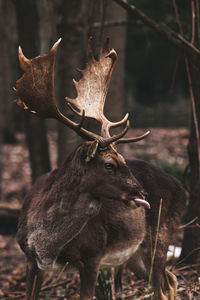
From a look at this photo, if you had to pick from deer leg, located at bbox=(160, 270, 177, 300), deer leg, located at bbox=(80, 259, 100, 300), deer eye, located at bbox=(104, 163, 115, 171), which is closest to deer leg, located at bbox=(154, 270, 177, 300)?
deer leg, located at bbox=(160, 270, 177, 300)

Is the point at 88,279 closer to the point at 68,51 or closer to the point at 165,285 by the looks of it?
Answer: the point at 165,285

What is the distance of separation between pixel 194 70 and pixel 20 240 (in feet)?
8.60

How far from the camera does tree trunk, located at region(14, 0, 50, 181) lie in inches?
296

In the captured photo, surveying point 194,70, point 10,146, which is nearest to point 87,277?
point 194,70

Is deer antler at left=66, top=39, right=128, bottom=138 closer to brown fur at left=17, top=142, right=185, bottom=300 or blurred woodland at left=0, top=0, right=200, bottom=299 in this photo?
blurred woodland at left=0, top=0, right=200, bottom=299

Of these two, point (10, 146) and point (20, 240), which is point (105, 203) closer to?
point (20, 240)

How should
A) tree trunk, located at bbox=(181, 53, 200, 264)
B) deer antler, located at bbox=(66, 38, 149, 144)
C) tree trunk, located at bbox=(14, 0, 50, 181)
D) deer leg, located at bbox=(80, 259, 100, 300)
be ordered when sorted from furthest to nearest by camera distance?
tree trunk, located at bbox=(14, 0, 50, 181), tree trunk, located at bbox=(181, 53, 200, 264), deer antler, located at bbox=(66, 38, 149, 144), deer leg, located at bbox=(80, 259, 100, 300)

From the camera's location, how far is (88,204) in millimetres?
3797

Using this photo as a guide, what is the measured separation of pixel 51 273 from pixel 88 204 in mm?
2735

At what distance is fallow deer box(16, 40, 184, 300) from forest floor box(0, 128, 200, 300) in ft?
1.38

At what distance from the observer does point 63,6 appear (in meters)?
7.33

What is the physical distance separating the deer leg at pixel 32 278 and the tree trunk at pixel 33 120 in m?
3.77

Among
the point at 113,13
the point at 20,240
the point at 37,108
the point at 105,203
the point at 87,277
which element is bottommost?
the point at 87,277

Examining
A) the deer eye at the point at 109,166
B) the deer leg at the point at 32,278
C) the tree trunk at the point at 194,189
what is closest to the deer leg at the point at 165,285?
the tree trunk at the point at 194,189
